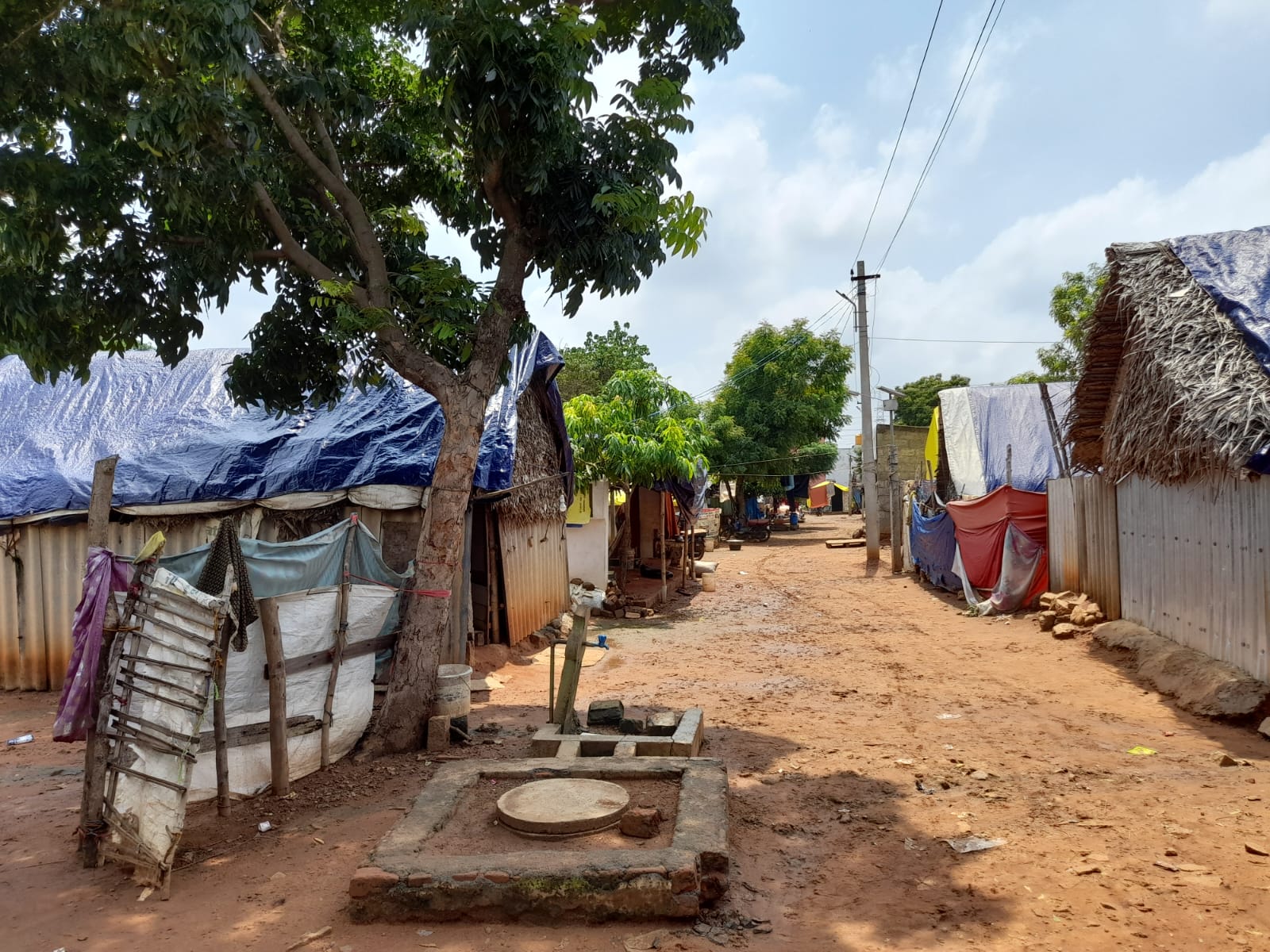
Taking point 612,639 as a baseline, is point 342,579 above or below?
above

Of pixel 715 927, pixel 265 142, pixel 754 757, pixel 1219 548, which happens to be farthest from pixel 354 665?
pixel 1219 548

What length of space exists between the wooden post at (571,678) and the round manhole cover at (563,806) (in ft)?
5.28

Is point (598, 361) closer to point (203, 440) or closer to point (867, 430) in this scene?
point (867, 430)

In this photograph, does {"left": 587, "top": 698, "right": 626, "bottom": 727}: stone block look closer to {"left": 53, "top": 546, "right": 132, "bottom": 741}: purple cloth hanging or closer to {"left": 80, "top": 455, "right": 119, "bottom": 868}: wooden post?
{"left": 80, "top": 455, "right": 119, "bottom": 868}: wooden post

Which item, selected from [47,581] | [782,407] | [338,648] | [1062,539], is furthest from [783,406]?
[338,648]

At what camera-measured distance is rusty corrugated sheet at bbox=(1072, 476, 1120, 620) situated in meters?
11.0

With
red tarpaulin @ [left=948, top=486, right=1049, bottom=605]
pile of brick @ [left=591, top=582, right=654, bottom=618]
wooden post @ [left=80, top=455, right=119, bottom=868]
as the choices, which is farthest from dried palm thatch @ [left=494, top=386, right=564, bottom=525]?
red tarpaulin @ [left=948, top=486, right=1049, bottom=605]

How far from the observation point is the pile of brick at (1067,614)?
11.2 metres

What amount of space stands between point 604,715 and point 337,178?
208 inches

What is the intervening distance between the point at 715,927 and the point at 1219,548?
6.45m

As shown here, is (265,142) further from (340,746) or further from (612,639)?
(612,639)

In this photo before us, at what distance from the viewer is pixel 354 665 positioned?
693cm

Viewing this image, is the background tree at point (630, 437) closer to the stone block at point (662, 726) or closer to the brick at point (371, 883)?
the stone block at point (662, 726)

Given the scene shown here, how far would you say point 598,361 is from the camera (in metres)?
32.8
